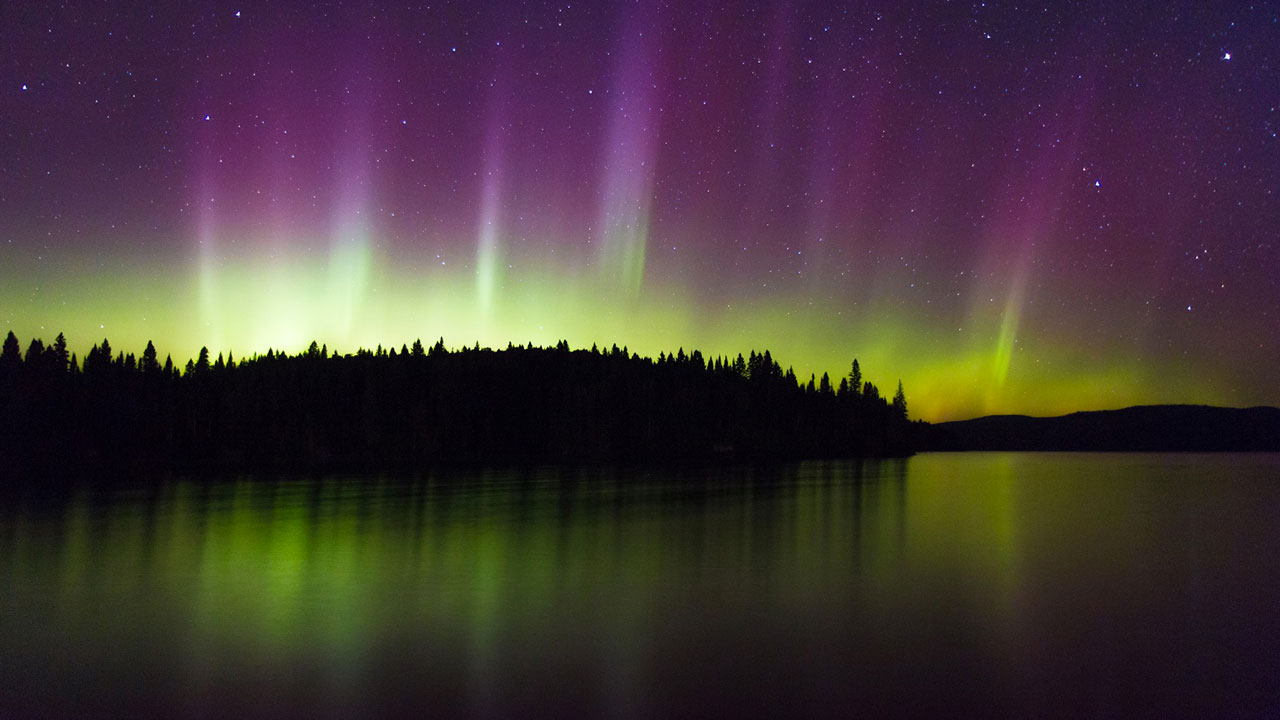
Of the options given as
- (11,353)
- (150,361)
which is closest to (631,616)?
(11,353)

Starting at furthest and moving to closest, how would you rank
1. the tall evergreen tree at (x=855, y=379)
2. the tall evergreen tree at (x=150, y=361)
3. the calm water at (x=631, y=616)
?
the tall evergreen tree at (x=855, y=379) < the tall evergreen tree at (x=150, y=361) < the calm water at (x=631, y=616)

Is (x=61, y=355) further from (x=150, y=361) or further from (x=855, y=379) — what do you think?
(x=855, y=379)

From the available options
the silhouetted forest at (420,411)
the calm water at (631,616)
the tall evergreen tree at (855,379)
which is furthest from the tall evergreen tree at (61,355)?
the tall evergreen tree at (855,379)

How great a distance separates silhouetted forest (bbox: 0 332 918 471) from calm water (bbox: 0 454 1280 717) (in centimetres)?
5993

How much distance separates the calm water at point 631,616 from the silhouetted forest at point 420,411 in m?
59.9

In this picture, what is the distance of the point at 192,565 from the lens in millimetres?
21734

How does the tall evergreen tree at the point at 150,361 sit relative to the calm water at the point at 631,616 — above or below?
above

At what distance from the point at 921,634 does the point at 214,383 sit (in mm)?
123686

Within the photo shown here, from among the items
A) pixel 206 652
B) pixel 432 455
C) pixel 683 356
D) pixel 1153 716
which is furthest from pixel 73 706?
pixel 683 356

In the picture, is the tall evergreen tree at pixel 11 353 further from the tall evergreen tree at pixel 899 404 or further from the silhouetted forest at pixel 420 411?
the tall evergreen tree at pixel 899 404

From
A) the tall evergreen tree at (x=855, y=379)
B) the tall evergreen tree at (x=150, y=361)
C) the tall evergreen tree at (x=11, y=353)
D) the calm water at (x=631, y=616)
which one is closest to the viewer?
the calm water at (x=631, y=616)

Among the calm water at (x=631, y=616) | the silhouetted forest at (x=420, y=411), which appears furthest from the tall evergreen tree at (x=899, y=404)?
the calm water at (x=631, y=616)

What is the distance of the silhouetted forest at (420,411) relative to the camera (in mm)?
86188

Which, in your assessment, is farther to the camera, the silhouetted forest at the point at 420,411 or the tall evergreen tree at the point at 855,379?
the tall evergreen tree at the point at 855,379
